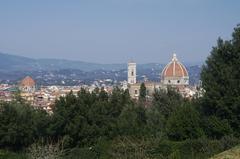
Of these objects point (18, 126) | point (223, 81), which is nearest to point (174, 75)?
point (18, 126)

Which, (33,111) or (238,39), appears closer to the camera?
(238,39)

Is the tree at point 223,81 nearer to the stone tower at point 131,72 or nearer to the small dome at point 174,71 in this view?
the small dome at point 174,71

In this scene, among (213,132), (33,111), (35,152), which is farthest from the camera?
(33,111)

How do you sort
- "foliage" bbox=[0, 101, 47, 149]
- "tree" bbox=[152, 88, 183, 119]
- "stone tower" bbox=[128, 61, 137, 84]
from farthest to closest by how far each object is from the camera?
"stone tower" bbox=[128, 61, 137, 84]
"tree" bbox=[152, 88, 183, 119]
"foliage" bbox=[0, 101, 47, 149]

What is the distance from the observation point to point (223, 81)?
2441 cm

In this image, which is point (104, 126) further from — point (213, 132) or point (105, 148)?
point (105, 148)

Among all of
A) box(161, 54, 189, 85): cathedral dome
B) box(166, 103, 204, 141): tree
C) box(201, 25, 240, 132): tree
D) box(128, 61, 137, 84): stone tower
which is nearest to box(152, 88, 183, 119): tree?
box(201, 25, 240, 132): tree

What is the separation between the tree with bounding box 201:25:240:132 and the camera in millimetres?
23547

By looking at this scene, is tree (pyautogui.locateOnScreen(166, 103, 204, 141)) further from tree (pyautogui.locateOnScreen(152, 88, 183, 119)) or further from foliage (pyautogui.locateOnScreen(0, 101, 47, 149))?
tree (pyautogui.locateOnScreen(152, 88, 183, 119))

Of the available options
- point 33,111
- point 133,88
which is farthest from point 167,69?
point 33,111

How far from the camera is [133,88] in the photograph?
104m

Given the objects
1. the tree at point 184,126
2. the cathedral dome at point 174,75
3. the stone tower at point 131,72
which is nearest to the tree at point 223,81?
the tree at point 184,126

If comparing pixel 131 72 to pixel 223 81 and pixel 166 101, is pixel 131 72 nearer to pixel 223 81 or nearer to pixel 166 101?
pixel 166 101

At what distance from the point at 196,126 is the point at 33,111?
31.5 ft
